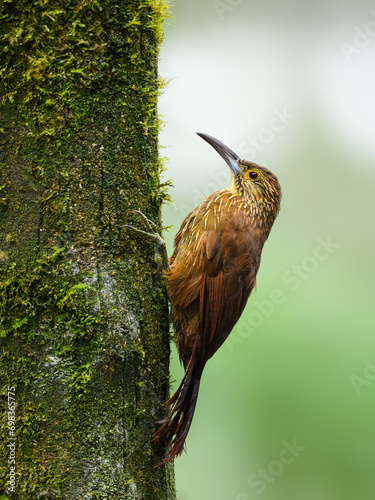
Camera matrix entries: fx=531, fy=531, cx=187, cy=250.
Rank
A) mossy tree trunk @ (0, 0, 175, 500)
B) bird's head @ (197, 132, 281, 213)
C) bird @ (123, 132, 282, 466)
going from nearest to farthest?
1. mossy tree trunk @ (0, 0, 175, 500)
2. bird @ (123, 132, 282, 466)
3. bird's head @ (197, 132, 281, 213)

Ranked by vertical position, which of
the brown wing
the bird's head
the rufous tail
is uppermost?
the bird's head

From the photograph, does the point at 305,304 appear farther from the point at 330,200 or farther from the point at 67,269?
the point at 67,269

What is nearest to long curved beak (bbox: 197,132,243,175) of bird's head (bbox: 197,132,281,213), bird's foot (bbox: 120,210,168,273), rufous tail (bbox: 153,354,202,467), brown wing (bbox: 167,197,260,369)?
bird's head (bbox: 197,132,281,213)

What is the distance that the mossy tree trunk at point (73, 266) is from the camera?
1.72m

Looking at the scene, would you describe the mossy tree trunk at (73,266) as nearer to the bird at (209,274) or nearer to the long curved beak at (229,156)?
the bird at (209,274)

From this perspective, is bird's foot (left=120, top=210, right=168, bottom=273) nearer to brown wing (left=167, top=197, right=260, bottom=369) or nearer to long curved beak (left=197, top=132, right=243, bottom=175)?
brown wing (left=167, top=197, right=260, bottom=369)

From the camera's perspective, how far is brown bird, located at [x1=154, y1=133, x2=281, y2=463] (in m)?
2.56

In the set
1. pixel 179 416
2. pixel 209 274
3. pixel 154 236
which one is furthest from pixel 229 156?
pixel 179 416

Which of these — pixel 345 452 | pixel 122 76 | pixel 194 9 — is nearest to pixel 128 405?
pixel 122 76

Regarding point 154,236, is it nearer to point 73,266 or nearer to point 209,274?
point 73,266

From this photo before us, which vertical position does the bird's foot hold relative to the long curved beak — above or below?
below

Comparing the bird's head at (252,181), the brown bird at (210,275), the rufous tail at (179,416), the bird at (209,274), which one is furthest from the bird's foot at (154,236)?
the bird's head at (252,181)

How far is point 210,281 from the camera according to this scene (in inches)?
109

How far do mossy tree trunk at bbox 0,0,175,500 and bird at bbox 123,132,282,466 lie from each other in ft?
1.15
